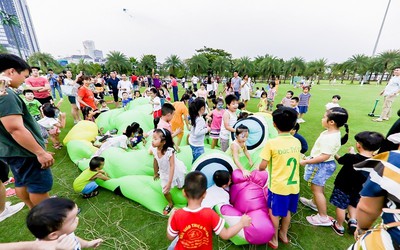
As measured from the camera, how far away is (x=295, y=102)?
21.3 ft

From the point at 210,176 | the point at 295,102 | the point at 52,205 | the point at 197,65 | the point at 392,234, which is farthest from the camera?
the point at 197,65

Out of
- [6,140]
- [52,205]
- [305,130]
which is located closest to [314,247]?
[52,205]

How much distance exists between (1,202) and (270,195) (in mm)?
4020

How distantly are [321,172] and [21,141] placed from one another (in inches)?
Result: 147

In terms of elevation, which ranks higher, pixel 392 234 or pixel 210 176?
pixel 392 234

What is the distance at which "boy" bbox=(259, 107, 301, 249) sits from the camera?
2205 millimetres

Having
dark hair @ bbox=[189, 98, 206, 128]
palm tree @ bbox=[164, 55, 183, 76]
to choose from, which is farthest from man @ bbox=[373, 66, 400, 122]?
palm tree @ bbox=[164, 55, 183, 76]

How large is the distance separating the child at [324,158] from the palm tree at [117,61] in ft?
150

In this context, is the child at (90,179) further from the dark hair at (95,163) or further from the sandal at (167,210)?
the sandal at (167,210)

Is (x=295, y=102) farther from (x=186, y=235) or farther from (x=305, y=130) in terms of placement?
(x=186, y=235)

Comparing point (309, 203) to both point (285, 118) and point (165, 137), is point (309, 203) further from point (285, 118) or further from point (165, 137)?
point (165, 137)

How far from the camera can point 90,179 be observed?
3.47 m

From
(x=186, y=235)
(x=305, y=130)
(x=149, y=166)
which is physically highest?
(x=186, y=235)

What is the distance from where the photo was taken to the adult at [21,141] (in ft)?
6.31
